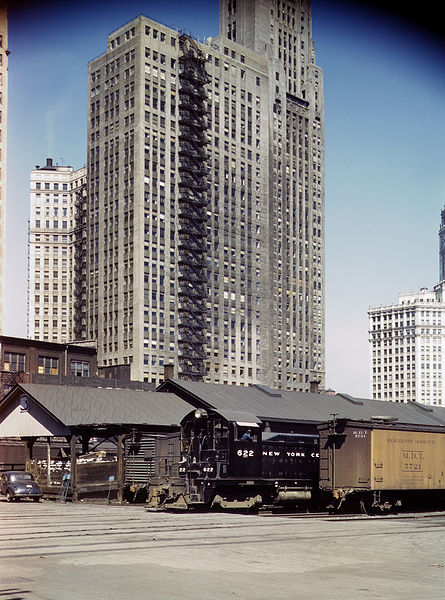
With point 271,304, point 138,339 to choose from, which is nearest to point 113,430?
point 138,339

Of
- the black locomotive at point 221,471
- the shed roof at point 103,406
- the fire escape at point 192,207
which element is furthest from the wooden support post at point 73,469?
the fire escape at point 192,207

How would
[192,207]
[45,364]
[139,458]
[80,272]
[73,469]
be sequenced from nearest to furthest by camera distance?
[139,458] < [73,469] < [45,364] < [192,207] < [80,272]

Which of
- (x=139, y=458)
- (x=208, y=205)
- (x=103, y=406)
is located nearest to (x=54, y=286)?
(x=208, y=205)

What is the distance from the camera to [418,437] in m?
40.9

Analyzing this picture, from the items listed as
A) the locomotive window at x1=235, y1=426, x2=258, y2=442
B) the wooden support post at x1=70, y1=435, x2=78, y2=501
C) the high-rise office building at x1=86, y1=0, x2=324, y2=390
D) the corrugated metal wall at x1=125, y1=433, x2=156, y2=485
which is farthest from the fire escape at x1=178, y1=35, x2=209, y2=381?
the locomotive window at x1=235, y1=426, x2=258, y2=442

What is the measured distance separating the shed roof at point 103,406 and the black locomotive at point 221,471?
10.4m

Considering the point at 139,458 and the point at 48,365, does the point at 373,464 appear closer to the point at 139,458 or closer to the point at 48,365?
the point at 139,458

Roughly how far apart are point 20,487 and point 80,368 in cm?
4532

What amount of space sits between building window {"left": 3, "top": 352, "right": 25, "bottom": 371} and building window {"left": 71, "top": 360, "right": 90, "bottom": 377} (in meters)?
7.34

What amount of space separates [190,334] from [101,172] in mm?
33984

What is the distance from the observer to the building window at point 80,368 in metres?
90.5

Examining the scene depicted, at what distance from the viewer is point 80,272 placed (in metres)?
164

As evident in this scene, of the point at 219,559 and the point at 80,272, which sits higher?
the point at 80,272

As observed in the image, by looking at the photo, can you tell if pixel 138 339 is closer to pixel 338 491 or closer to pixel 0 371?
pixel 0 371
